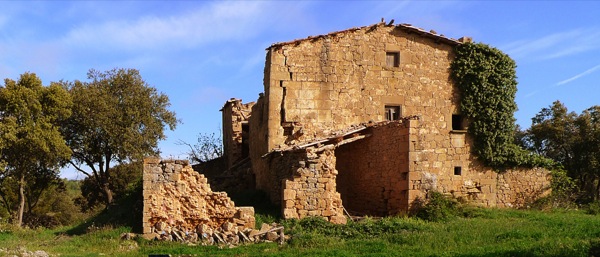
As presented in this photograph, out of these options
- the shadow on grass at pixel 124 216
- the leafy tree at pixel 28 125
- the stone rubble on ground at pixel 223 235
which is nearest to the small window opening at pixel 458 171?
the stone rubble on ground at pixel 223 235

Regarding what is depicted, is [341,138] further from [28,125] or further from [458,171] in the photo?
[28,125]

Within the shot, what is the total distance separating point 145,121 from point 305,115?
11478 mm

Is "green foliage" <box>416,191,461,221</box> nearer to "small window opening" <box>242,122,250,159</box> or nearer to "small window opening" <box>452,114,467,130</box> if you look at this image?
"small window opening" <box>452,114,467,130</box>

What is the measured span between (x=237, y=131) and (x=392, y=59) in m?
8.23

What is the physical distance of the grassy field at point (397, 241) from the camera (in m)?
13.7

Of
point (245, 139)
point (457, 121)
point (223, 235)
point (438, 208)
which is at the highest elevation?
point (457, 121)

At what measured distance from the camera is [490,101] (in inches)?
963

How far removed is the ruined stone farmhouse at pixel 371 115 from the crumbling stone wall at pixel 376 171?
0.12ft

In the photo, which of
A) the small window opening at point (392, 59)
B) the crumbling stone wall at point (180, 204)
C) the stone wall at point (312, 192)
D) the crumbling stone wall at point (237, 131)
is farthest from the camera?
the crumbling stone wall at point (237, 131)

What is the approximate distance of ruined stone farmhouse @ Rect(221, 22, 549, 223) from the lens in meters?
21.5

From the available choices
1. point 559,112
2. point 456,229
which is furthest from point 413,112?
point 559,112

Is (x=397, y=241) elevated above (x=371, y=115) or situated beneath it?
situated beneath

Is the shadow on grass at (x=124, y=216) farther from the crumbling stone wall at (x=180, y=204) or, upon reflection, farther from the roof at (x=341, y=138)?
the roof at (x=341, y=138)

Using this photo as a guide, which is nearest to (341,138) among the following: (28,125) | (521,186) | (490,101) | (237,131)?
(490,101)
